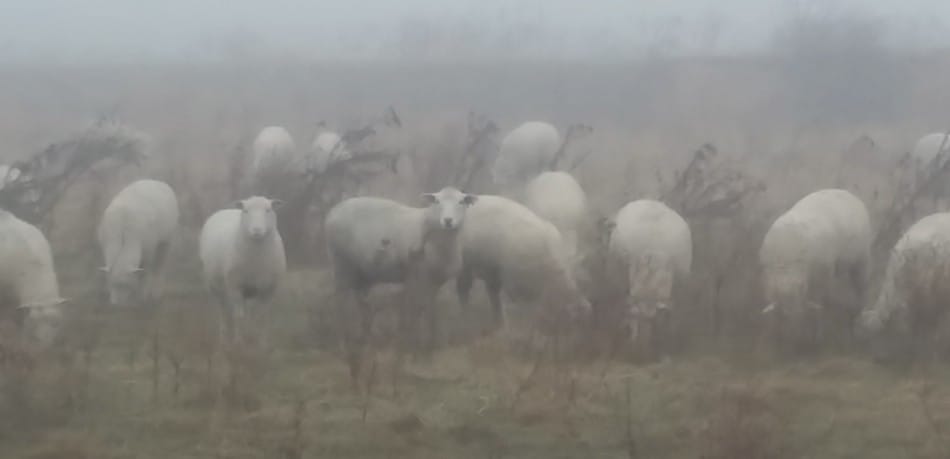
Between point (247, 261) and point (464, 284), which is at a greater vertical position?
point (247, 261)

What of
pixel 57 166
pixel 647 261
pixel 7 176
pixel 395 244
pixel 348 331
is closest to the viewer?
pixel 348 331

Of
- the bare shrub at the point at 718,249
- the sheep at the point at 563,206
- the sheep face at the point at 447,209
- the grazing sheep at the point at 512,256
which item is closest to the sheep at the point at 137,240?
the sheep face at the point at 447,209

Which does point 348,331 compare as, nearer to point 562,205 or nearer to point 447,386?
point 447,386

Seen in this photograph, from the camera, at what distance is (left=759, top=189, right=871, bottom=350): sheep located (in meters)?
8.85

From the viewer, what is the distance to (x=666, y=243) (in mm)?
9820

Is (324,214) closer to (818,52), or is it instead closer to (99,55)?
(818,52)

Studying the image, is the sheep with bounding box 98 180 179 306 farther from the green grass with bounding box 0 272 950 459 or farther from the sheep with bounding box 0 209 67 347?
the green grass with bounding box 0 272 950 459

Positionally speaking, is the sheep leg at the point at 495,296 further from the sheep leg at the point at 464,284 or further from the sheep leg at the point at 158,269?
the sheep leg at the point at 158,269

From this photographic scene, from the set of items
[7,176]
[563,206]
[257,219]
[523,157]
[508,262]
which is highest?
[523,157]

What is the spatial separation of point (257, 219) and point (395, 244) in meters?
1.37

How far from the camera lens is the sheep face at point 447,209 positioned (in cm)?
957

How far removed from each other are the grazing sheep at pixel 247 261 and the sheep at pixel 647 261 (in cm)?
261

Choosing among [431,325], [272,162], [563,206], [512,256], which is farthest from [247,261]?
[272,162]

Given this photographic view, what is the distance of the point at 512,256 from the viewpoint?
9.93 meters
